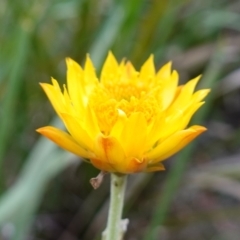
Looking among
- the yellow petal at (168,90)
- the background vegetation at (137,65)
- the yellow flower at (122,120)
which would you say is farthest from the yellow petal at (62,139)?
the background vegetation at (137,65)

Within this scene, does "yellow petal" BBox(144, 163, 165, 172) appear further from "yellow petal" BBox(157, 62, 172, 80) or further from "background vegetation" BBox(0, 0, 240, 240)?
"background vegetation" BBox(0, 0, 240, 240)

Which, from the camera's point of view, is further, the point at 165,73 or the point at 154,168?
the point at 165,73

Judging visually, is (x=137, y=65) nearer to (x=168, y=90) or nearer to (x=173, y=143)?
(x=168, y=90)

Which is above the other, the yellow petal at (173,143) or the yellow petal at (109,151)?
the yellow petal at (109,151)

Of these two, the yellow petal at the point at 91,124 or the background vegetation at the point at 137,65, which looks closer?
the yellow petal at the point at 91,124

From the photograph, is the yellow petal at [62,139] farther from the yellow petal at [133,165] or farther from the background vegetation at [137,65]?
the background vegetation at [137,65]

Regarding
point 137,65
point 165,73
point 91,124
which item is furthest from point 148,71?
point 137,65
